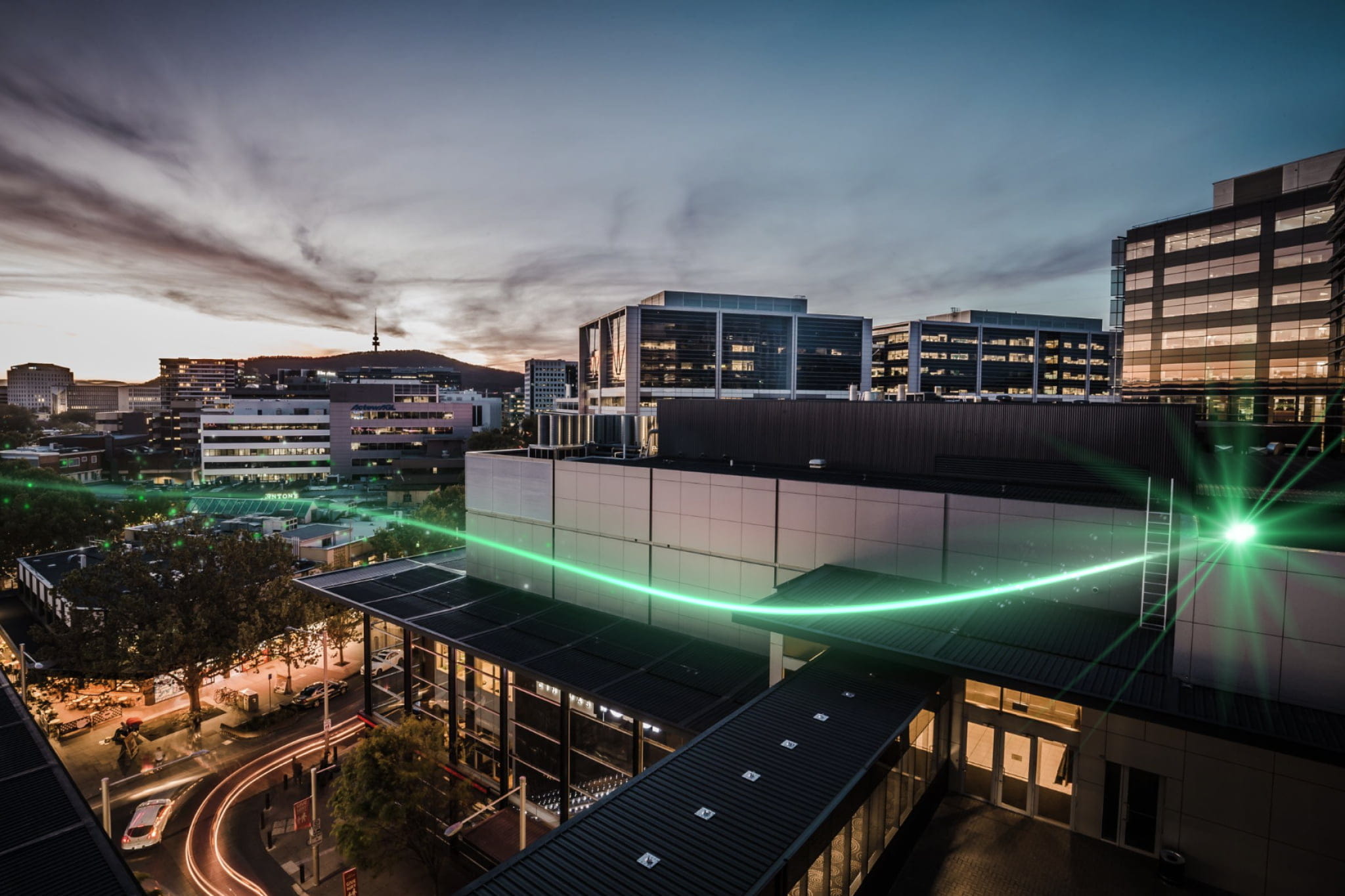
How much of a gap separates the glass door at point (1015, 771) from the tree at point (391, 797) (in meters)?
20.7

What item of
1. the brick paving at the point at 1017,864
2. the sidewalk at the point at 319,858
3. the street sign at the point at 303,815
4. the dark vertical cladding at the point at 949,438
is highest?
the dark vertical cladding at the point at 949,438

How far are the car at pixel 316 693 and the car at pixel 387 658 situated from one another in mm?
5405

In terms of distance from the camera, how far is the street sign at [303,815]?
85.5 ft

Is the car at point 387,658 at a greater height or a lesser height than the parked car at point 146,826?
greater

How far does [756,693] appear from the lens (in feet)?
71.9

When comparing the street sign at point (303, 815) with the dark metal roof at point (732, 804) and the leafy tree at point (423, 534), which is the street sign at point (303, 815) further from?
the leafy tree at point (423, 534)

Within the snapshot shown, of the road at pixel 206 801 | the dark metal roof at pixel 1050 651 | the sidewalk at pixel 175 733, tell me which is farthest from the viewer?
the sidewalk at pixel 175 733

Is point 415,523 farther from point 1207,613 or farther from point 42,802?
point 1207,613

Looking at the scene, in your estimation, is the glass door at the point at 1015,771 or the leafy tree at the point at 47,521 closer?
the glass door at the point at 1015,771

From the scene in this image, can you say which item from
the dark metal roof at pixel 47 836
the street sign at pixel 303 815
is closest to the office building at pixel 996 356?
the street sign at pixel 303 815

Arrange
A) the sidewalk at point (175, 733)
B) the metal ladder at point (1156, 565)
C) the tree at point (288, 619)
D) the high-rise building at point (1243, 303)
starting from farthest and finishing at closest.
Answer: the high-rise building at point (1243, 303) < the tree at point (288, 619) < the sidewalk at point (175, 733) < the metal ladder at point (1156, 565)

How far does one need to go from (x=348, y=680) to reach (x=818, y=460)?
124 feet

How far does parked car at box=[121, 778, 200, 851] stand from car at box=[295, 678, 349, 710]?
11.1 metres

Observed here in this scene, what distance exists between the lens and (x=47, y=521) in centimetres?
6097
